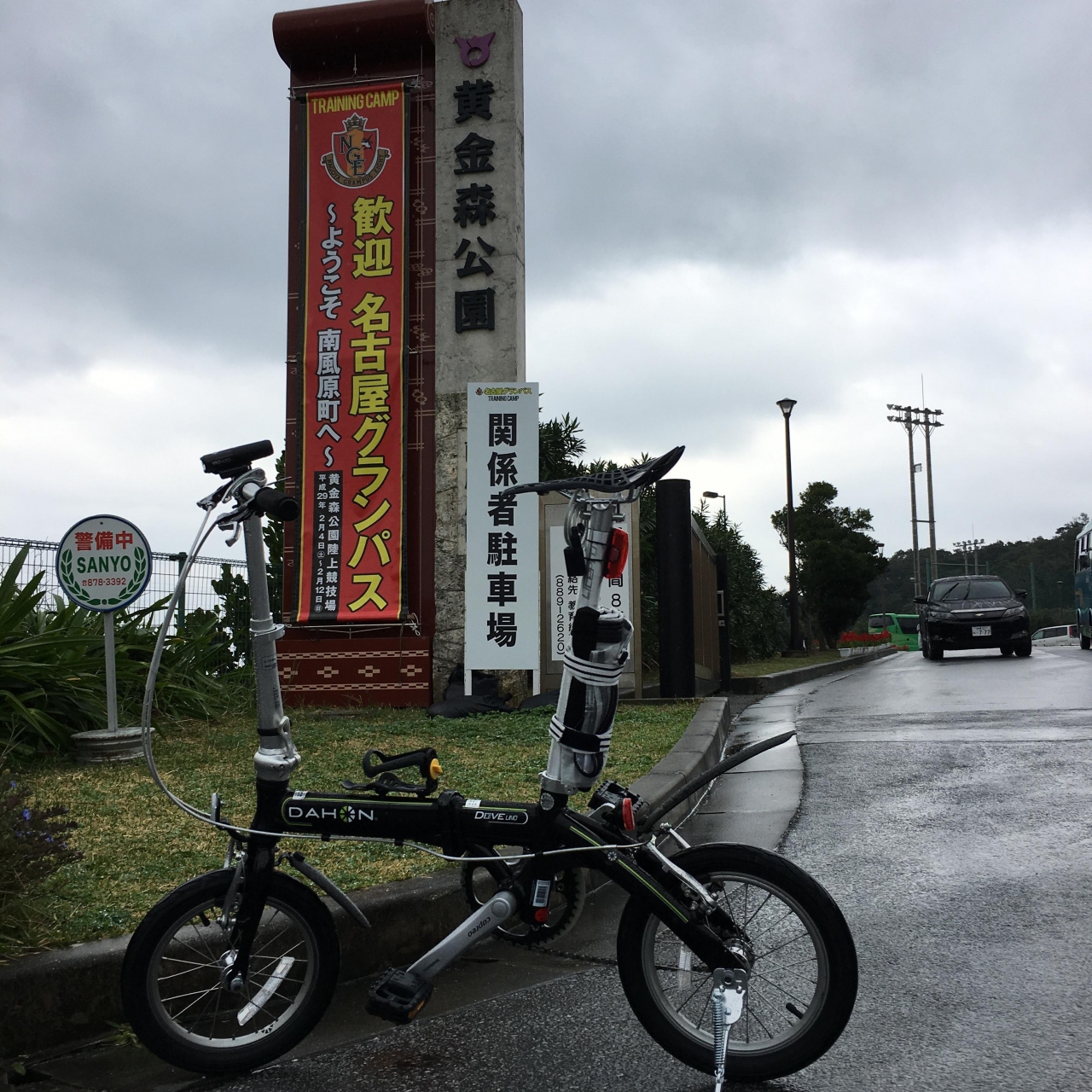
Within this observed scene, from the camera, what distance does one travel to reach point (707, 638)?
13266mm

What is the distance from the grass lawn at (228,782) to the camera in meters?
3.77

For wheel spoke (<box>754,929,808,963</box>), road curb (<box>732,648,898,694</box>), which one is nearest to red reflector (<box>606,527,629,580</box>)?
wheel spoke (<box>754,929,808,963</box>)

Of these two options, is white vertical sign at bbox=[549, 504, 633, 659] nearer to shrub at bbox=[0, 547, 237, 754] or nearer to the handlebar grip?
shrub at bbox=[0, 547, 237, 754]

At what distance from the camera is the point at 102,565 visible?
22.4ft

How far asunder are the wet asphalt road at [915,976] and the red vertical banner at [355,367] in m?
5.28

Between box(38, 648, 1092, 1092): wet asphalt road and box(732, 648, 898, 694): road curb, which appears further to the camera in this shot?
box(732, 648, 898, 694): road curb

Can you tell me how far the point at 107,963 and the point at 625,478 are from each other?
1.98m

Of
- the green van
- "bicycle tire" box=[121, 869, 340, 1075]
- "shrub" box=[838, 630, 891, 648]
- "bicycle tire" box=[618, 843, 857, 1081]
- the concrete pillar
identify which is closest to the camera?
"bicycle tire" box=[618, 843, 857, 1081]

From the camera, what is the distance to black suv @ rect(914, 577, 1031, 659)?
18.6m

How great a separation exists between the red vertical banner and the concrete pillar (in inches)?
16.7

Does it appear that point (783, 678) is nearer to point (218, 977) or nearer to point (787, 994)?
point (787, 994)

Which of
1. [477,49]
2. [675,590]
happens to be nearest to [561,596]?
[675,590]

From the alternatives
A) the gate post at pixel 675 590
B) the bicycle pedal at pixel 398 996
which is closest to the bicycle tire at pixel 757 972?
the bicycle pedal at pixel 398 996

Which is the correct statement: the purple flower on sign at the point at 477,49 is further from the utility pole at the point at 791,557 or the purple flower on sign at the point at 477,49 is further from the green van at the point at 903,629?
the green van at the point at 903,629
